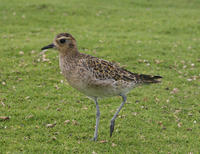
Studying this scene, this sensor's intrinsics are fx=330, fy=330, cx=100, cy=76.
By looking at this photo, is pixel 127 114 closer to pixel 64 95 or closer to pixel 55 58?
pixel 64 95

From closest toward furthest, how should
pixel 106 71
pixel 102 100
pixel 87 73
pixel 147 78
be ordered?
pixel 87 73
pixel 106 71
pixel 147 78
pixel 102 100

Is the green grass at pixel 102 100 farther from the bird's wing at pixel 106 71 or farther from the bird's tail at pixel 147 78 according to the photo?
the bird's wing at pixel 106 71

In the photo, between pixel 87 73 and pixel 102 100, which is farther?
pixel 102 100

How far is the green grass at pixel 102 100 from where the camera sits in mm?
8492

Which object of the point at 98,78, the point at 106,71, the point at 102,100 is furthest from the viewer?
the point at 102,100

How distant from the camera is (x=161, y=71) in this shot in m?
13.9

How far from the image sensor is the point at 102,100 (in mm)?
11180

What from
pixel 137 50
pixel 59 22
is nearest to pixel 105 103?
pixel 137 50

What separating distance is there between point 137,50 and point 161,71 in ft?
8.49

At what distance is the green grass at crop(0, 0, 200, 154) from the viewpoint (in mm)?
8492

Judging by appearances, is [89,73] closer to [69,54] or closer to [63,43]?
[69,54]

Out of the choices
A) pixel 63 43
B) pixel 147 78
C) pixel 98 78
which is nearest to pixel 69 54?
pixel 63 43

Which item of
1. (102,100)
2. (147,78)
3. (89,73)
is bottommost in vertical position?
(102,100)

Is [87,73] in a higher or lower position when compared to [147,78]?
higher
